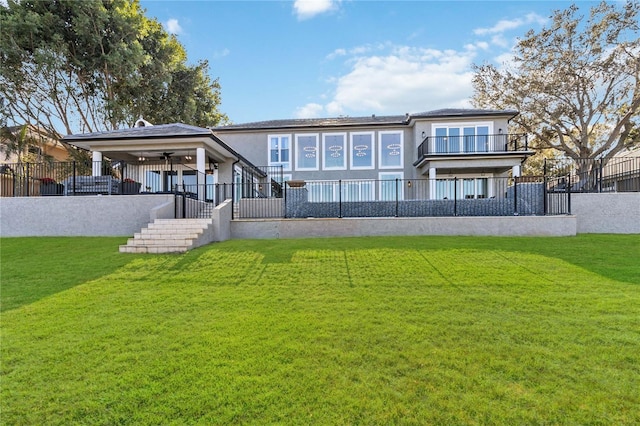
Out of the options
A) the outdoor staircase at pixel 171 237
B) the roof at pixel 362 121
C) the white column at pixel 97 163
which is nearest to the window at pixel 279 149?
the roof at pixel 362 121

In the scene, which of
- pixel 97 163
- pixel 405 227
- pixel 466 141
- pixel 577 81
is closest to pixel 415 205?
pixel 405 227

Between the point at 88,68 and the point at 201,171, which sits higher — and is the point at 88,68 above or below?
above

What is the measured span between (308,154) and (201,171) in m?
7.78

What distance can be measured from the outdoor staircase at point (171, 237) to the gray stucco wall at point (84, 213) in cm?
160

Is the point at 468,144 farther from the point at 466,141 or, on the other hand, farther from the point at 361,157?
the point at 361,157

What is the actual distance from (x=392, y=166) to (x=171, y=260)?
15.3m

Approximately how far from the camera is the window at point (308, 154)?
2075 cm

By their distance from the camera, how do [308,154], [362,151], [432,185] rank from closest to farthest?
[432,185] < [362,151] < [308,154]

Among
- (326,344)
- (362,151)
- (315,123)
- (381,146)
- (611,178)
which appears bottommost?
(326,344)

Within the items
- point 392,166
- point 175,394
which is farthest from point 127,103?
point 175,394

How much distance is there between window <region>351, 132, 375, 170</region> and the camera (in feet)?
67.7

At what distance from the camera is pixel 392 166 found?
20.6 metres

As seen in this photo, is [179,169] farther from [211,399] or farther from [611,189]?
[611,189]

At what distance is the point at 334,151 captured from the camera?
68.0ft
